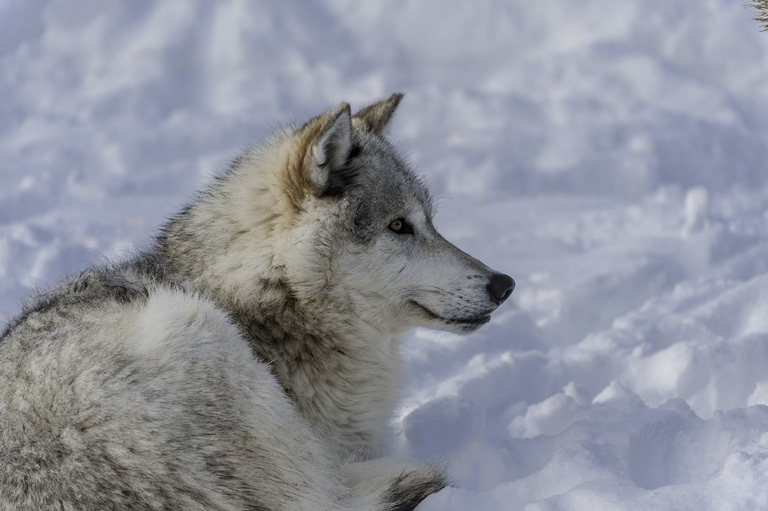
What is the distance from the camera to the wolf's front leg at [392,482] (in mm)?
3012

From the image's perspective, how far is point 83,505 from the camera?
243 centimetres

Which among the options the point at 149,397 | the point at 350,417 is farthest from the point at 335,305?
the point at 149,397

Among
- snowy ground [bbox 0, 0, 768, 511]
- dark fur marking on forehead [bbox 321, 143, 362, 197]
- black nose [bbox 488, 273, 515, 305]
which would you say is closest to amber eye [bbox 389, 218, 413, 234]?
dark fur marking on forehead [bbox 321, 143, 362, 197]

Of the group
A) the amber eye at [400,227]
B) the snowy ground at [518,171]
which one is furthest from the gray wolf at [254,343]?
the snowy ground at [518,171]

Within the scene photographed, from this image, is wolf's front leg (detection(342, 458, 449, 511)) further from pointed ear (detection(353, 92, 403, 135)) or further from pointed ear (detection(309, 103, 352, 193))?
pointed ear (detection(353, 92, 403, 135))

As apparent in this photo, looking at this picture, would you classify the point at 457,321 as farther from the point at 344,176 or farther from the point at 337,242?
the point at 344,176

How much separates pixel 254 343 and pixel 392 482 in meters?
0.84

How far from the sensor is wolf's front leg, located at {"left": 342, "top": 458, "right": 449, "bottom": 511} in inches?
119

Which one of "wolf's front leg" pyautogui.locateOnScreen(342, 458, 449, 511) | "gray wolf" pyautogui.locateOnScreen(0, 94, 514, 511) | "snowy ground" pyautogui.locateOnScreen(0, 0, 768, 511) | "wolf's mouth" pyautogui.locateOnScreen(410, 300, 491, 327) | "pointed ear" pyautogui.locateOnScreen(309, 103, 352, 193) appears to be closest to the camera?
"gray wolf" pyautogui.locateOnScreen(0, 94, 514, 511)

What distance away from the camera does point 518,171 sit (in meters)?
8.89

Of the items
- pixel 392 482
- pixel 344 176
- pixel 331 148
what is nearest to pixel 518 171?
pixel 344 176

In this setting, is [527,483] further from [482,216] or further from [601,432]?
[482,216]

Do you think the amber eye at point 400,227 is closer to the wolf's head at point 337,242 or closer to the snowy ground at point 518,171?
the wolf's head at point 337,242

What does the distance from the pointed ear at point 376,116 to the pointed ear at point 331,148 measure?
2.05 ft
